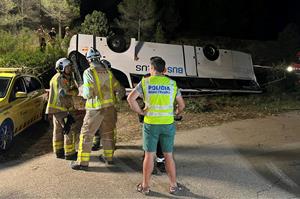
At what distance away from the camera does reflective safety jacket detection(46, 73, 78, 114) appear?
7.41 meters

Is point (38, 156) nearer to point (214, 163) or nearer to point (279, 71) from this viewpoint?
point (214, 163)

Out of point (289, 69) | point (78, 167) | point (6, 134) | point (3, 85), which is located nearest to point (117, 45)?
point (3, 85)

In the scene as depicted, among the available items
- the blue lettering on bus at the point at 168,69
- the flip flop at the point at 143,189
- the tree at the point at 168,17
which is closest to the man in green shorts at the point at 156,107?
the flip flop at the point at 143,189

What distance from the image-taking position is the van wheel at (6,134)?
7.87 meters

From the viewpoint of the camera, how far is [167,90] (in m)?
5.57

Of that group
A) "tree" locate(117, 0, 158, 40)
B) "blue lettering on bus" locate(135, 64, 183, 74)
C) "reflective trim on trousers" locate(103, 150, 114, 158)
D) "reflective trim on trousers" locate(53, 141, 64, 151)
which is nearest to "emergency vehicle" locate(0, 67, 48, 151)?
"reflective trim on trousers" locate(53, 141, 64, 151)

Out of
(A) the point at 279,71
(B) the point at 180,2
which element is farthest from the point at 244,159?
(B) the point at 180,2

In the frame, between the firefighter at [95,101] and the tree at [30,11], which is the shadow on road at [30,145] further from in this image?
the tree at [30,11]

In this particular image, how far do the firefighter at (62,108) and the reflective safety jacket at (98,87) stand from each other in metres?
0.84

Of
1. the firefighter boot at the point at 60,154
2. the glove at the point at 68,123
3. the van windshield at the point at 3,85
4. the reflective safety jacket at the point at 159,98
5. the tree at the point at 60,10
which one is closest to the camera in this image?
the reflective safety jacket at the point at 159,98

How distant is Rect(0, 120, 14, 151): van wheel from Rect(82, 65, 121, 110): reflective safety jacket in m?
2.07

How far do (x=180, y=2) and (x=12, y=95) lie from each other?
21684mm

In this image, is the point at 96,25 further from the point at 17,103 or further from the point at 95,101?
the point at 95,101

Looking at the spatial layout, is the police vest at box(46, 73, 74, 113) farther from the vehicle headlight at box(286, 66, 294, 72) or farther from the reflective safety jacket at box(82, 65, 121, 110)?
the vehicle headlight at box(286, 66, 294, 72)
